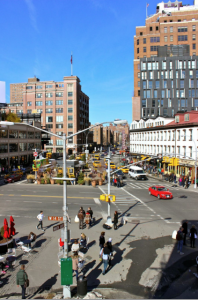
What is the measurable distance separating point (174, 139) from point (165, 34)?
65.8 metres

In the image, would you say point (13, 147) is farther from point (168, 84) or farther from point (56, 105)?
point (168, 84)

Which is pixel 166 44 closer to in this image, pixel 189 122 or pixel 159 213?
pixel 189 122

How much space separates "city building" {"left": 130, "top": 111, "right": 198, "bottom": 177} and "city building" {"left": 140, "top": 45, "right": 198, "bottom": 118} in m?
19.8

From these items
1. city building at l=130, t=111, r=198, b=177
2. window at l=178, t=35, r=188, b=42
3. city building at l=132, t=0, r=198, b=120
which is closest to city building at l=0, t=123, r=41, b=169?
city building at l=130, t=111, r=198, b=177

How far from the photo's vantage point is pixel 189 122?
4162 cm

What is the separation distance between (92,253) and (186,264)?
5.09m

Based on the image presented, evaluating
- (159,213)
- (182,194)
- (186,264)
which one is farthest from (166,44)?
(186,264)

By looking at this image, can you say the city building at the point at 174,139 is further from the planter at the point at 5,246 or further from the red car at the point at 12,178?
the red car at the point at 12,178

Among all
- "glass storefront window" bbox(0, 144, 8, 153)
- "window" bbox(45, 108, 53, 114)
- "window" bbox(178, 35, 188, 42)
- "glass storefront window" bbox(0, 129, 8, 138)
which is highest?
"window" bbox(178, 35, 188, 42)

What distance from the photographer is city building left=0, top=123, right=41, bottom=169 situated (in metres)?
55.9

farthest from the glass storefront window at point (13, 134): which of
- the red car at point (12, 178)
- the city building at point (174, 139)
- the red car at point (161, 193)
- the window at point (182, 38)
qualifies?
the window at point (182, 38)

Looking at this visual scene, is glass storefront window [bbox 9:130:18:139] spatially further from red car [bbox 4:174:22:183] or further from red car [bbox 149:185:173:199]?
red car [bbox 149:185:173:199]

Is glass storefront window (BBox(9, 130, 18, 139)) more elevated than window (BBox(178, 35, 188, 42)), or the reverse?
window (BBox(178, 35, 188, 42))

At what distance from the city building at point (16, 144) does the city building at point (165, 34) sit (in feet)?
140
